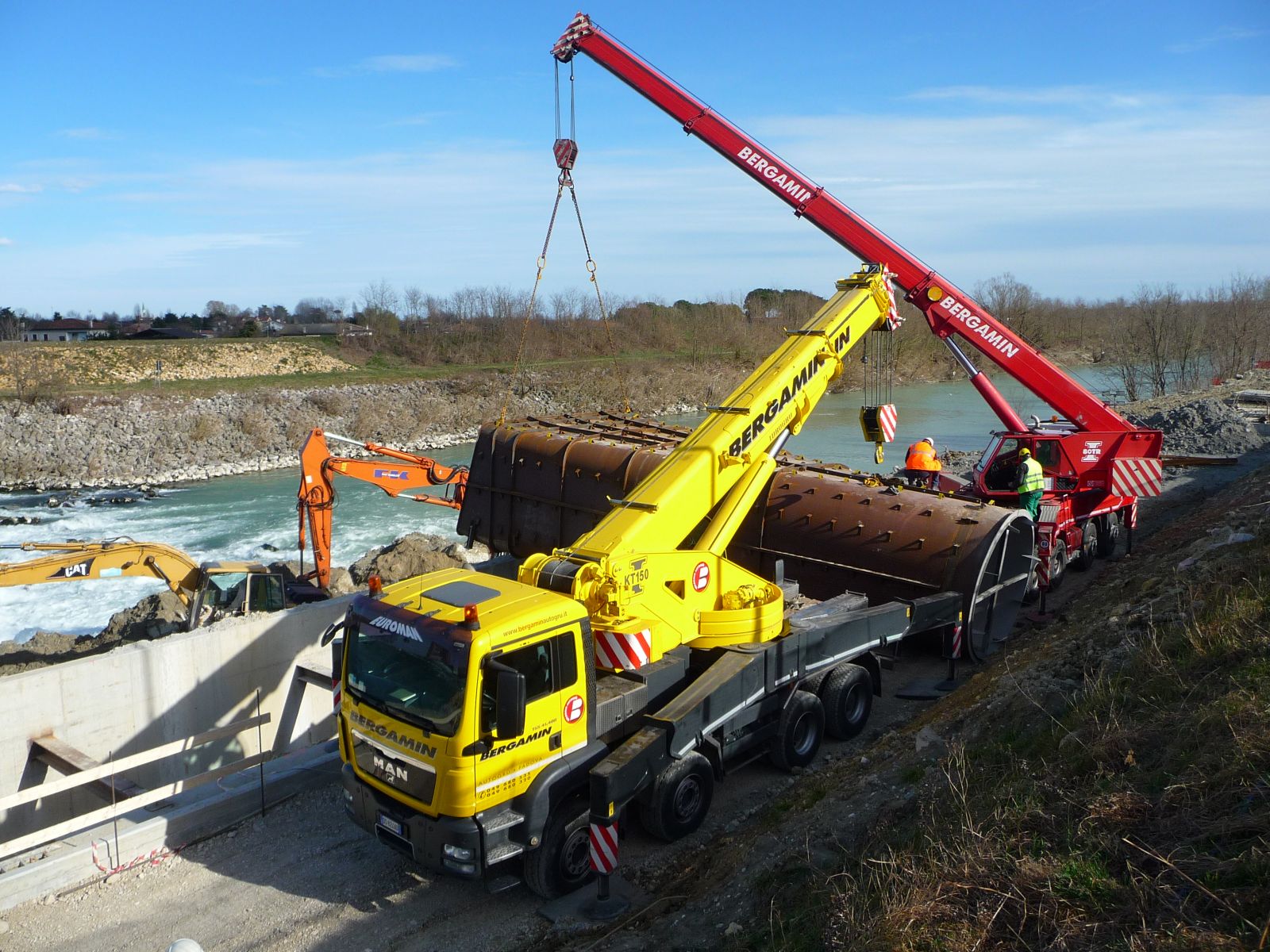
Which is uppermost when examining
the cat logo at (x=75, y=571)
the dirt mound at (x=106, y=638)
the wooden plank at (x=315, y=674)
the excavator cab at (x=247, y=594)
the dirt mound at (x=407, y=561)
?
the cat logo at (x=75, y=571)

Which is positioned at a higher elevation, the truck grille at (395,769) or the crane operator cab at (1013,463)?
the crane operator cab at (1013,463)

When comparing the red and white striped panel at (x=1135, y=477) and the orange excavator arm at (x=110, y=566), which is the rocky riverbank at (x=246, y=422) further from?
the red and white striped panel at (x=1135, y=477)

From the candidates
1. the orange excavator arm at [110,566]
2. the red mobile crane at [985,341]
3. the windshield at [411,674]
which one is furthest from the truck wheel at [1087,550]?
the orange excavator arm at [110,566]

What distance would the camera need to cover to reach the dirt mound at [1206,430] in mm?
24641

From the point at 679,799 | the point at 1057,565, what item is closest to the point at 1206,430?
the point at 1057,565

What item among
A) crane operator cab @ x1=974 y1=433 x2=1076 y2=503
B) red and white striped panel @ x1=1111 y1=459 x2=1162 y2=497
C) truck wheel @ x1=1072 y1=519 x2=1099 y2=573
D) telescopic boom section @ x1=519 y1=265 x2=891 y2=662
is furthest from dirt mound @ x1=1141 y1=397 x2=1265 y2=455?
telescopic boom section @ x1=519 y1=265 x2=891 y2=662

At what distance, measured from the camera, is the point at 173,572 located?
40.7 ft

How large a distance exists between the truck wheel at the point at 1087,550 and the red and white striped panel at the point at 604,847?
→ 1079 cm

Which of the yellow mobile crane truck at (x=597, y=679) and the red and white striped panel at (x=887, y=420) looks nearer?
the yellow mobile crane truck at (x=597, y=679)

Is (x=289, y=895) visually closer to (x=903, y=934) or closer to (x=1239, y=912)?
(x=903, y=934)

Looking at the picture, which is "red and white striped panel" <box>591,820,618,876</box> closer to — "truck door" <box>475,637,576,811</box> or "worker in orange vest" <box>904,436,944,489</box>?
"truck door" <box>475,637,576,811</box>

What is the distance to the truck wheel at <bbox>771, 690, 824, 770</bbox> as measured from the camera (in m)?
8.20

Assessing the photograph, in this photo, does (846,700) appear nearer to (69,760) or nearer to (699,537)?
(699,537)

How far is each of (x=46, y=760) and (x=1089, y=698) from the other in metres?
8.78
